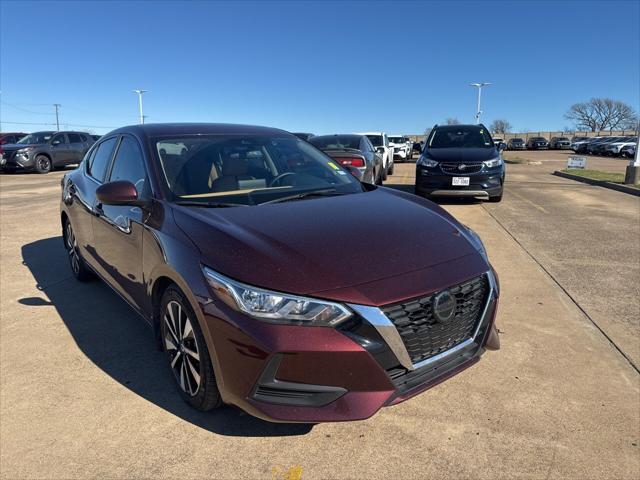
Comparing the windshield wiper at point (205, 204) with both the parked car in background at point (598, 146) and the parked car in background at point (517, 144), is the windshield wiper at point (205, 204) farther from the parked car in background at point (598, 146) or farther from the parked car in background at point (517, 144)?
the parked car in background at point (517, 144)

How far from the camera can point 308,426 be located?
100 inches

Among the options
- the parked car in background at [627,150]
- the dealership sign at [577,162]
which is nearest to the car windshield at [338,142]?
the dealership sign at [577,162]

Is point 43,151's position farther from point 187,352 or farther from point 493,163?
point 187,352

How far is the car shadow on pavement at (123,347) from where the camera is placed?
2.58m

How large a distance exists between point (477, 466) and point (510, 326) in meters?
1.78

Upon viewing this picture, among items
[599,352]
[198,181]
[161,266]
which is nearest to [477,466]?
[599,352]

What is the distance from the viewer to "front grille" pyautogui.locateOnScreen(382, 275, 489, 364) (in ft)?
6.97

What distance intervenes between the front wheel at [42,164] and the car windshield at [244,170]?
19.8 meters

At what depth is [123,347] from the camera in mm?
3494

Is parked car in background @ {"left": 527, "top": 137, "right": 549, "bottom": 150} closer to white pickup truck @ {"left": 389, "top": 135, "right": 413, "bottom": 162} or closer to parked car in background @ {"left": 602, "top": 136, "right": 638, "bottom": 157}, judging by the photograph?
parked car in background @ {"left": 602, "top": 136, "right": 638, "bottom": 157}

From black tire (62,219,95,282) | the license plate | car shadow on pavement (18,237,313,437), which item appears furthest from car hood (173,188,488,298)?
the license plate

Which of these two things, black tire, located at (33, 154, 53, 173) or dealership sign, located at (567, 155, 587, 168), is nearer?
dealership sign, located at (567, 155, 587, 168)

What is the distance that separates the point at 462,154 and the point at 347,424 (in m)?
8.08

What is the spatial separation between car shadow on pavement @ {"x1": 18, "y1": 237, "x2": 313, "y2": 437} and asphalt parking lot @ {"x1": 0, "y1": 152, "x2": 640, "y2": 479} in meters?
0.01
